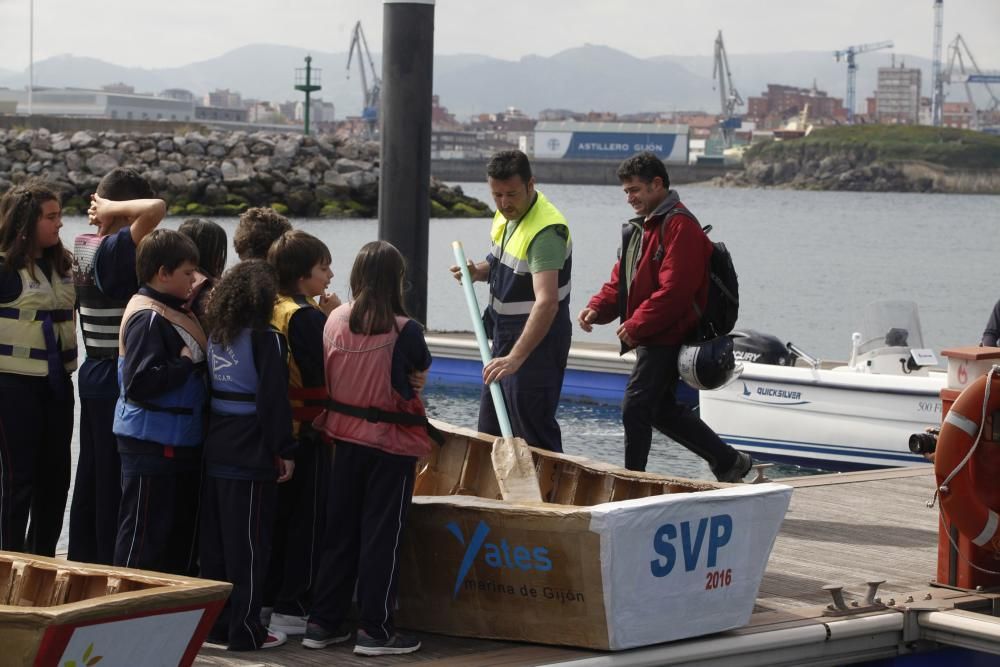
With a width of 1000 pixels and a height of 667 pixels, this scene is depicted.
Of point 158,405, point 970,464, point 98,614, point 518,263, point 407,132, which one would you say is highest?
point 407,132

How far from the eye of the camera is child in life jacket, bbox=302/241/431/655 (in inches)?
200

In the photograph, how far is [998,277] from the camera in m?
45.9

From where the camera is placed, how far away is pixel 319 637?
16.9ft

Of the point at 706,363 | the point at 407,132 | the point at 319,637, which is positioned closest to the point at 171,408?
the point at 319,637

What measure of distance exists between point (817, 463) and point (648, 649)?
7864mm

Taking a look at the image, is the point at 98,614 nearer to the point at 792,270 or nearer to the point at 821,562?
the point at 821,562

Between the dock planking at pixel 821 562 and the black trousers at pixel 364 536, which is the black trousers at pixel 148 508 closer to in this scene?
the dock planking at pixel 821 562

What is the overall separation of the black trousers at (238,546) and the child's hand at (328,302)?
0.92 meters

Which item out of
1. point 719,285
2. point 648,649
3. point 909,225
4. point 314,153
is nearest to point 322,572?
point 648,649

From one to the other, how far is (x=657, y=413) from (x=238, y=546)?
2659mm

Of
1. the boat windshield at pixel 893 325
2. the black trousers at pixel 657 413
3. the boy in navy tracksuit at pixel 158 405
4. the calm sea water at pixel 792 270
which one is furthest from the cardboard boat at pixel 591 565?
the calm sea water at pixel 792 270

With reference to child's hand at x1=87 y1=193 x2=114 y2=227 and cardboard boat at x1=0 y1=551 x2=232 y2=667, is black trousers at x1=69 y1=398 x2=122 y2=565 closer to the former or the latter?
child's hand at x1=87 y1=193 x2=114 y2=227

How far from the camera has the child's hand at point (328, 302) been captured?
583 cm

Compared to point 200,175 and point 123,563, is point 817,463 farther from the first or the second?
point 200,175
